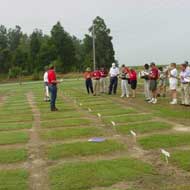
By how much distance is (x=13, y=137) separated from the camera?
12531mm

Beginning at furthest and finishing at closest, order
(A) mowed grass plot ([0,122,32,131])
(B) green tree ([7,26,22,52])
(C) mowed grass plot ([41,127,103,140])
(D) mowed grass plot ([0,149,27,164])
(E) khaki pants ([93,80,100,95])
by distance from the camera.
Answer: (B) green tree ([7,26,22,52]) → (E) khaki pants ([93,80,100,95]) → (A) mowed grass plot ([0,122,32,131]) → (C) mowed grass plot ([41,127,103,140]) → (D) mowed grass plot ([0,149,27,164])

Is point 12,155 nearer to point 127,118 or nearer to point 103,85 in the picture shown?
point 127,118

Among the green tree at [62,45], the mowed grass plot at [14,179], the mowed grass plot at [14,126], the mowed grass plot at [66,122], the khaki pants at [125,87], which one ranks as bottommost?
the mowed grass plot at [14,126]

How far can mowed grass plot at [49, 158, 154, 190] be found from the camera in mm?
7359

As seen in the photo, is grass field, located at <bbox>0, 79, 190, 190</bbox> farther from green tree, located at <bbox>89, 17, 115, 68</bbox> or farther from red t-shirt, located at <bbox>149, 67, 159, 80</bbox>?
green tree, located at <bbox>89, 17, 115, 68</bbox>

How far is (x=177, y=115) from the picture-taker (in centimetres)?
1584

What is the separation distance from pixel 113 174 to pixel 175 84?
1298cm

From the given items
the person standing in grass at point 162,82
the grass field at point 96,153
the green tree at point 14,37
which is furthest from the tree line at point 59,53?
the grass field at point 96,153

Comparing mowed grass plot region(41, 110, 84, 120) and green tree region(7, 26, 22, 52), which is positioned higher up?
green tree region(7, 26, 22, 52)

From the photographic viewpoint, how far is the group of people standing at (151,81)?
19.9m

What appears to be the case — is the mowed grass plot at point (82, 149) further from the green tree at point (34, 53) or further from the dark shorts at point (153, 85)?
the green tree at point (34, 53)

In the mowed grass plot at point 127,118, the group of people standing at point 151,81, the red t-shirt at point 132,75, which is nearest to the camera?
the mowed grass plot at point 127,118

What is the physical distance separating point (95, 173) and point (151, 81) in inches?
543

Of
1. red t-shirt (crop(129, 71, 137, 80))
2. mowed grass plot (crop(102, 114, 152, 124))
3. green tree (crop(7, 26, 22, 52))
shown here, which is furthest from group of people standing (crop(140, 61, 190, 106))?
green tree (crop(7, 26, 22, 52))
